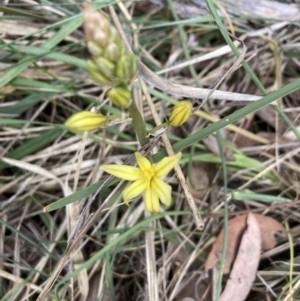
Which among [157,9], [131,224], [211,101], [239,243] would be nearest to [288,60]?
[211,101]

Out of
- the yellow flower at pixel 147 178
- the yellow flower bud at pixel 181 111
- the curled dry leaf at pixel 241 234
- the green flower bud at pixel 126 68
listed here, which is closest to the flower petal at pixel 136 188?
the yellow flower at pixel 147 178

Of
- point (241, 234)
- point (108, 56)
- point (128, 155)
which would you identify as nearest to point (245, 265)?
point (241, 234)

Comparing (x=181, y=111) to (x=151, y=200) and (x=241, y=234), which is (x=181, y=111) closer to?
(x=151, y=200)

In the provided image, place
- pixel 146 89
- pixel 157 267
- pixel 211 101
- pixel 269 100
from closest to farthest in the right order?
pixel 269 100, pixel 146 89, pixel 157 267, pixel 211 101

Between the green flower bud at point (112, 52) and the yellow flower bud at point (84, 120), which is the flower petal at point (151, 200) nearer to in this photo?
the yellow flower bud at point (84, 120)

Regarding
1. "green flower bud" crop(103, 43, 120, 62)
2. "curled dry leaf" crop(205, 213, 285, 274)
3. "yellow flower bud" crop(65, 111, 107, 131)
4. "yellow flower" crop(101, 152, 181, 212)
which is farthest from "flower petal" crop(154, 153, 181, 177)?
"curled dry leaf" crop(205, 213, 285, 274)

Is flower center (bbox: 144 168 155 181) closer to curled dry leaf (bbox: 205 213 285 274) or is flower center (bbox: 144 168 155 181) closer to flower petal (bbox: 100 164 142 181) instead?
flower petal (bbox: 100 164 142 181)

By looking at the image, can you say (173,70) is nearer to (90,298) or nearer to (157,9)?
(157,9)
